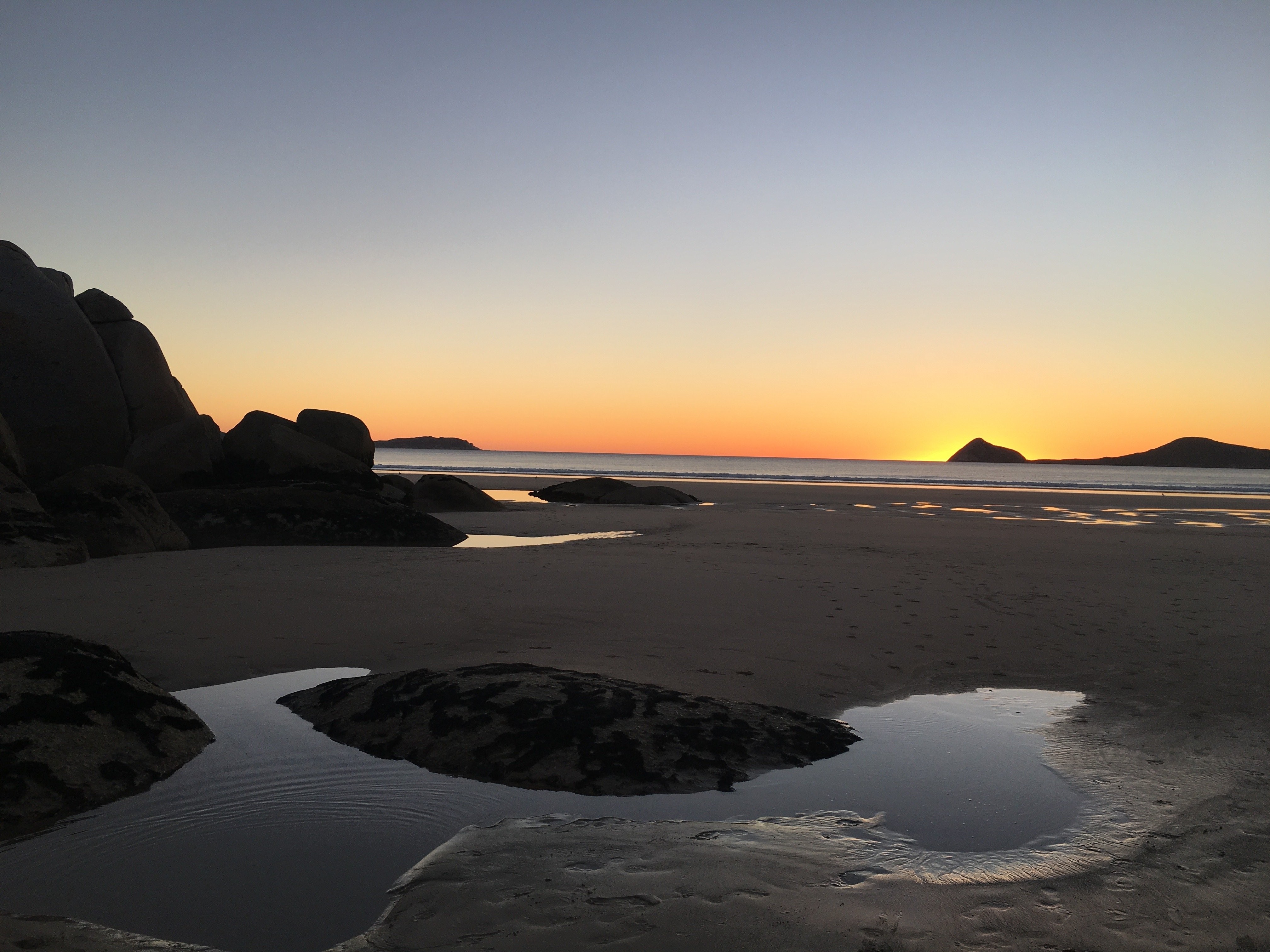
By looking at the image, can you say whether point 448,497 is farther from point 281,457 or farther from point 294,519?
point 294,519

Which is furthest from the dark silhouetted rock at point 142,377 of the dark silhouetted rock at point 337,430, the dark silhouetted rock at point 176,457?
the dark silhouetted rock at point 337,430

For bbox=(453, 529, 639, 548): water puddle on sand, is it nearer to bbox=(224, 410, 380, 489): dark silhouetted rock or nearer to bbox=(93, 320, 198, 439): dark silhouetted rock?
bbox=(224, 410, 380, 489): dark silhouetted rock

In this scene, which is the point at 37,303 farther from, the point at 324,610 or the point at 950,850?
the point at 950,850

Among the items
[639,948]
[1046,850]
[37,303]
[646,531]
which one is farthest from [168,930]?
[37,303]

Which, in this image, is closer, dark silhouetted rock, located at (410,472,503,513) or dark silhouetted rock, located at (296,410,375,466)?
dark silhouetted rock, located at (296,410,375,466)

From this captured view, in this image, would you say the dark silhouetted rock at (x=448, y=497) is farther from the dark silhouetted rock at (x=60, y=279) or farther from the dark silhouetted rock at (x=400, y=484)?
the dark silhouetted rock at (x=60, y=279)

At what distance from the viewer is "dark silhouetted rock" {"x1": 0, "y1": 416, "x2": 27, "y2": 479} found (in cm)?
999

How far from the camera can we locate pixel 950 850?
9.25 ft

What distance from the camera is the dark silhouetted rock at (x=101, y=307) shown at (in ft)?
50.5

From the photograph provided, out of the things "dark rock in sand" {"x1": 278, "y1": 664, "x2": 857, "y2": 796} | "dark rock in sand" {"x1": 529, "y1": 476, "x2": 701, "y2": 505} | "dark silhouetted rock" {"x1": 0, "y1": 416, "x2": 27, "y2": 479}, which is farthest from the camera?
"dark rock in sand" {"x1": 529, "y1": 476, "x2": 701, "y2": 505}

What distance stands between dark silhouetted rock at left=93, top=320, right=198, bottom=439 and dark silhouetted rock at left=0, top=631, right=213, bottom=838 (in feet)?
41.4

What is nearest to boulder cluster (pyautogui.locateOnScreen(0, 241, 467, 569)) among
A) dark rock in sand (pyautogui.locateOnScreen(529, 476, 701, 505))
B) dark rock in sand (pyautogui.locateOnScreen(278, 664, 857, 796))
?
dark rock in sand (pyautogui.locateOnScreen(278, 664, 857, 796))

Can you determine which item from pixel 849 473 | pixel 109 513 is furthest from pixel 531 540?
pixel 849 473

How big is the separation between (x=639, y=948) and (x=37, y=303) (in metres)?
15.2
